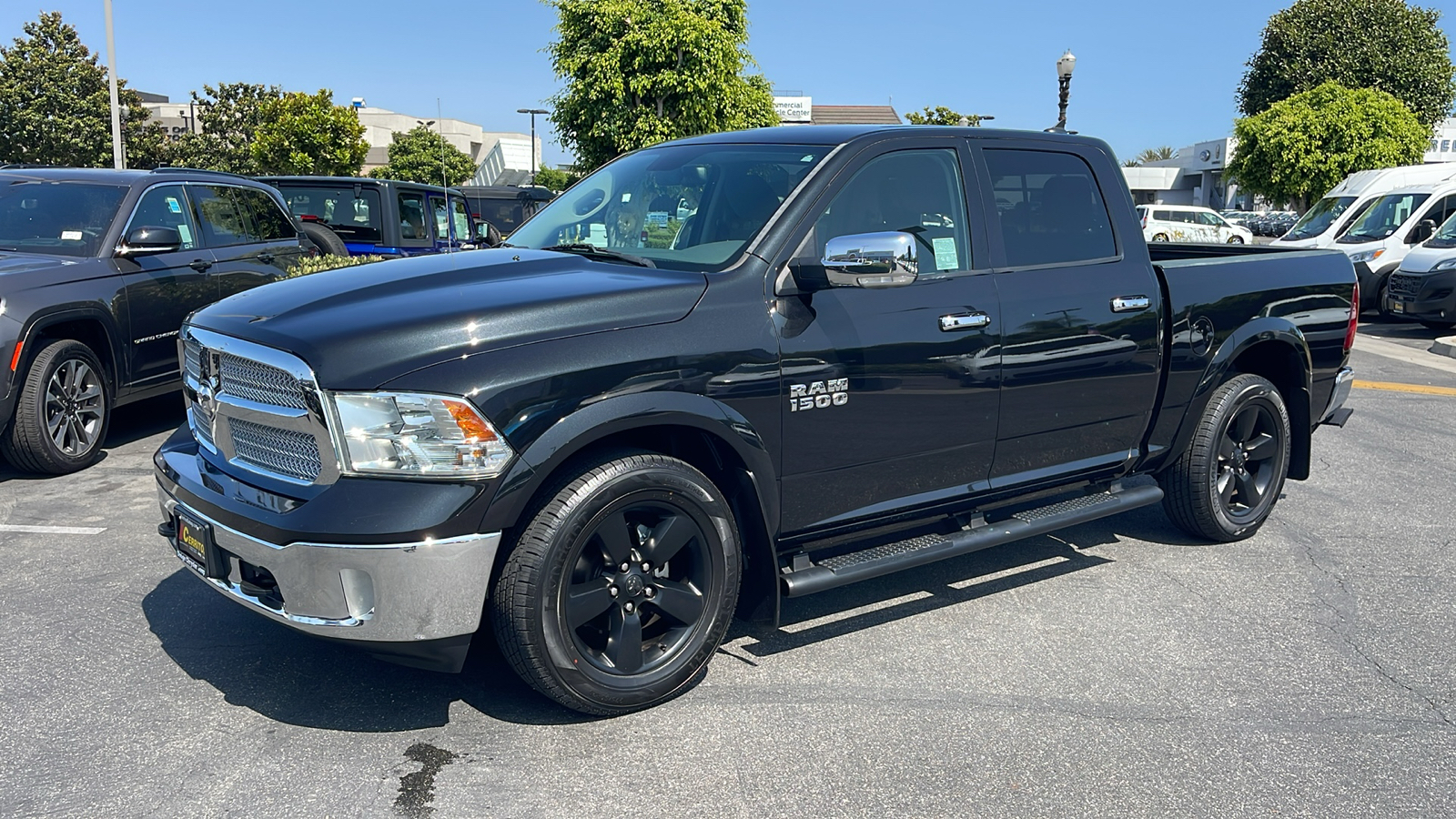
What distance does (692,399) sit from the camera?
12.2 feet

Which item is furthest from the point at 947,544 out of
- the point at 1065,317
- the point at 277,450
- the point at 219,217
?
the point at 219,217

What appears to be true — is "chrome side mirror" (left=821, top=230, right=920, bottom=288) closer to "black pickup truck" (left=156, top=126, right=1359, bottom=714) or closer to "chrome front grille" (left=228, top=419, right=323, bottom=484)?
"black pickup truck" (left=156, top=126, right=1359, bottom=714)

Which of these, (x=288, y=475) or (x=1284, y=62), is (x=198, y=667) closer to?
(x=288, y=475)

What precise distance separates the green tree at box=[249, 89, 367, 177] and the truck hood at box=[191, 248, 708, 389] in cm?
3983

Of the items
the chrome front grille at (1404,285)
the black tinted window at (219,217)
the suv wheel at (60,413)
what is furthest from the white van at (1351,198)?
the suv wheel at (60,413)

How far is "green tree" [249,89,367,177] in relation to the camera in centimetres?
4109

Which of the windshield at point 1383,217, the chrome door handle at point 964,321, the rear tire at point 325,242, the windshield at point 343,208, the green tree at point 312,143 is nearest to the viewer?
the chrome door handle at point 964,321

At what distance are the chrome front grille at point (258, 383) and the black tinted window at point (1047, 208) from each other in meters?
2.83

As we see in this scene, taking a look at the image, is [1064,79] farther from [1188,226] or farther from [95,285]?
[95,285]

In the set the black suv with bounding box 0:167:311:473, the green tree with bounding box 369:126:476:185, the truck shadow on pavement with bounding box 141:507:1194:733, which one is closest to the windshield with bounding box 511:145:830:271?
the truck shadow on pavement with bounding box 141:507:1194:733

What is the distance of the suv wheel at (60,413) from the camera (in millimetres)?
6629

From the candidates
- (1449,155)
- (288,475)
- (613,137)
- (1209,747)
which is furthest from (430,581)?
(1449,155)

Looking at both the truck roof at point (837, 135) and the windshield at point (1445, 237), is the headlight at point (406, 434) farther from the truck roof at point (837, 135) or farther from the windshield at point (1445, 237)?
the windshield at point (1445, 237)

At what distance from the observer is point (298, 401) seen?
134 inches
